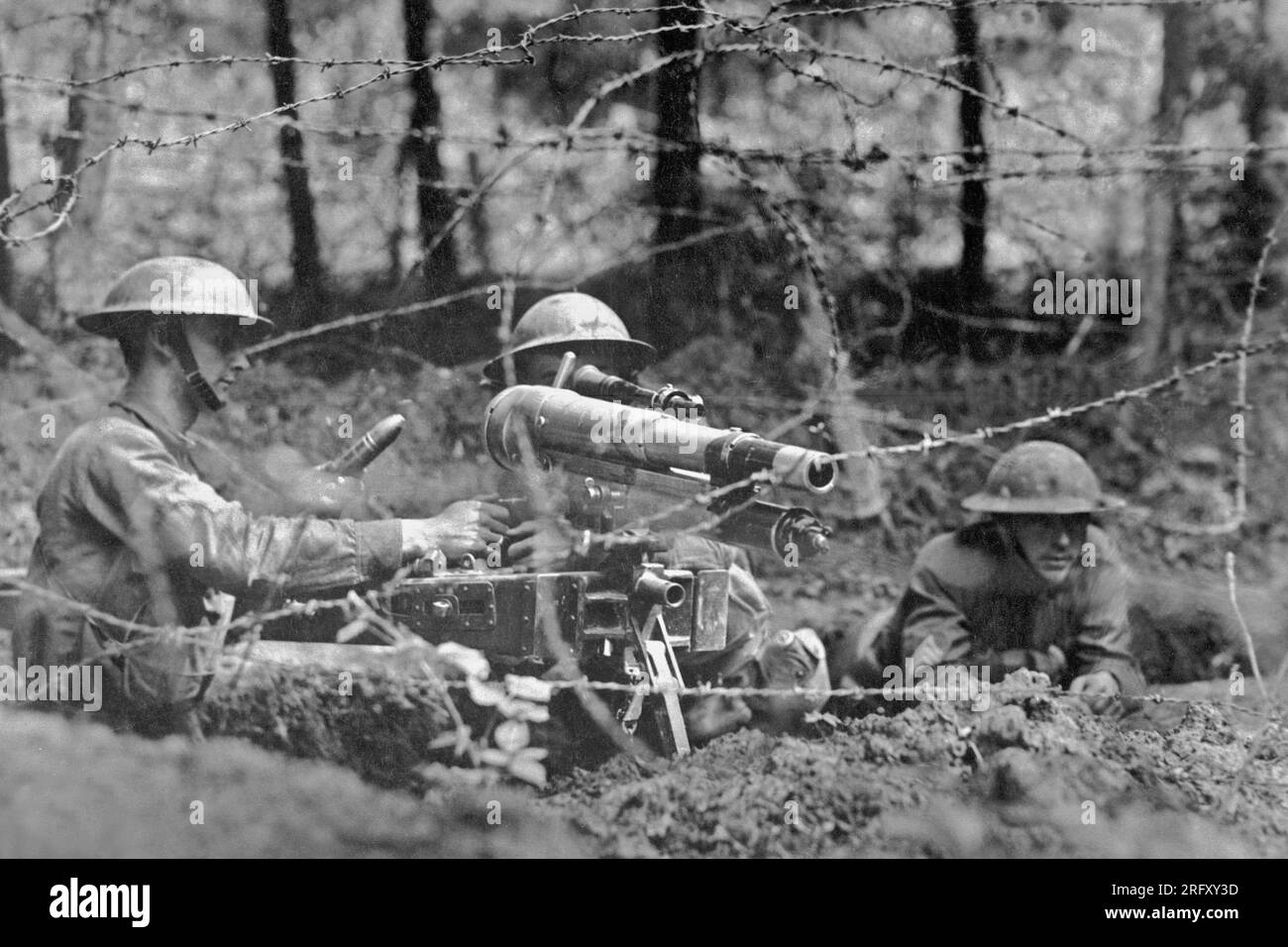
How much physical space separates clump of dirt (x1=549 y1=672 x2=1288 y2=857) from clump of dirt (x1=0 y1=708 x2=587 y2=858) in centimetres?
29

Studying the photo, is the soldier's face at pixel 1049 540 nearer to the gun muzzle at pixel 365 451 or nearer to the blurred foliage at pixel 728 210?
the blurred foliage at pixel 728 210

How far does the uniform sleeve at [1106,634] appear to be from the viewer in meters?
5.51

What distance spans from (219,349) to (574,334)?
57.1 inches

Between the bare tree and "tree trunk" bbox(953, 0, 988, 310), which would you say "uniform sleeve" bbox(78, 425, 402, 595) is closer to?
"tree trunk" bbox(953, 0, 988, 310)

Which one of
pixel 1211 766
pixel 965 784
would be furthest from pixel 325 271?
pixel 1211 766

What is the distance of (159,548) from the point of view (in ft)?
16.7

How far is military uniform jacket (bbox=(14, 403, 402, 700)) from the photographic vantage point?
201 inches

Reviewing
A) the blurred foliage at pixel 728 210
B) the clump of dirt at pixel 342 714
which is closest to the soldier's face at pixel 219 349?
the blurred foliage at pixel 728 210

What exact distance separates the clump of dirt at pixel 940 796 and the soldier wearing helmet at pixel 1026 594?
0.66 feet

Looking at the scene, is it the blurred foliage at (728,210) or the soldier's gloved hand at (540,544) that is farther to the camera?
the blurred foliage at (728,210)

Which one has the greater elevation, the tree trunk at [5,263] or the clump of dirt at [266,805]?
the tree trunk at [5,263]

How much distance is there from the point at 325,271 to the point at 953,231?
2740 mm

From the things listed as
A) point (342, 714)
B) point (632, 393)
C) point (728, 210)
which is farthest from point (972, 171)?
point (342, 714)
